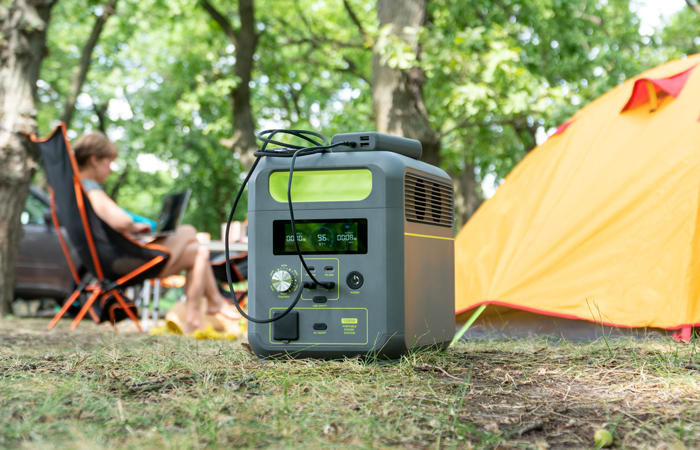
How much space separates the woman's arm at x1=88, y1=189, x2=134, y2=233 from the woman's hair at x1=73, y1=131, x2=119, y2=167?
37 cm

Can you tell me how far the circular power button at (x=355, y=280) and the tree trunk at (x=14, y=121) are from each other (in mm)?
3900

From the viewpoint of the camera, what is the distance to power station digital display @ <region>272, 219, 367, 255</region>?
1.87m

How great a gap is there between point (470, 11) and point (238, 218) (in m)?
11.8

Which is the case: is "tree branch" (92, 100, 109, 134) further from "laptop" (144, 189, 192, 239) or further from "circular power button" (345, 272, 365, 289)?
"circular power button" (345, 272, 365, 289)

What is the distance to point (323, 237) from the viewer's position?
74.7 inches

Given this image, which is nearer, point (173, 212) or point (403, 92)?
point (173, 212)

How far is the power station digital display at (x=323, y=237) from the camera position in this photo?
1.87 m

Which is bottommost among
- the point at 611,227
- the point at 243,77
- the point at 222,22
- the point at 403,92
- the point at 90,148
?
the point at 611,227

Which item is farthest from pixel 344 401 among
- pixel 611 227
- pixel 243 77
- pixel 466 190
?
pixel 466 190

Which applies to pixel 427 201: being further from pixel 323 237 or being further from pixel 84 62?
pixel 84 62

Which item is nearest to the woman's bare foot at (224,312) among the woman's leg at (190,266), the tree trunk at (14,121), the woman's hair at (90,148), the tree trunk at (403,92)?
the woman's leg at (190,266)

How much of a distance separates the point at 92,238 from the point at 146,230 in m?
0.33

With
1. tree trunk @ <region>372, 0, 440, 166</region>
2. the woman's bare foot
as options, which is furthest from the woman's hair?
tree trunk @ <region>372, 0, 440, 166</region>

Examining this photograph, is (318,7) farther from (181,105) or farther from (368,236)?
(368,236)
